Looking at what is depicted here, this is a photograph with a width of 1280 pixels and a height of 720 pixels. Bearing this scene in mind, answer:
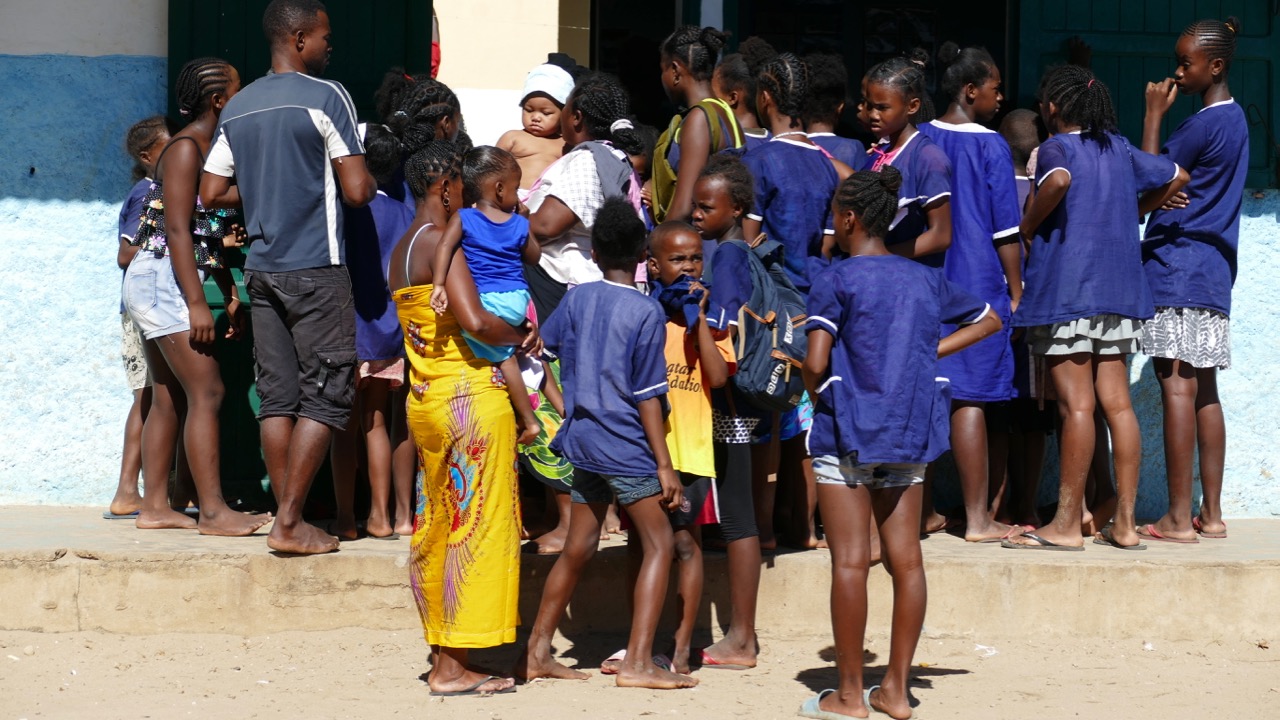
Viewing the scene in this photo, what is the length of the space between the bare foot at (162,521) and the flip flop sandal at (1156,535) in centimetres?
394

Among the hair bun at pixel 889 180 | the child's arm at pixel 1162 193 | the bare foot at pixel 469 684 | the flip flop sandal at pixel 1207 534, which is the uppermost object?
the child's arm at pixel 1162 193

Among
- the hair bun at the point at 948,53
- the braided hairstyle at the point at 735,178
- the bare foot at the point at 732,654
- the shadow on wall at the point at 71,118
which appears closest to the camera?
the braided hairstyle at the point at 735,178

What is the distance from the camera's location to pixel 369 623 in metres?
5.71

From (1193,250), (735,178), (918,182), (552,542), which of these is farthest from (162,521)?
(1193,250)

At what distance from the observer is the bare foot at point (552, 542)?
5.82 metres

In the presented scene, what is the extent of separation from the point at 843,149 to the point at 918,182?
1.53 ft

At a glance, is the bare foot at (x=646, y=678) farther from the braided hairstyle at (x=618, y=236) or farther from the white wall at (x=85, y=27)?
the white wall at (x=85, y=27)

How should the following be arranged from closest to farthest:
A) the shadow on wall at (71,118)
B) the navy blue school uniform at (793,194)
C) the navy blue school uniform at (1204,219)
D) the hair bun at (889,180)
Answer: the hair bun at (889,180) < the navy blue school uniform at (793,194) < the navy blue school uniform at (1204,219) < the shadow on wall at (71,118)

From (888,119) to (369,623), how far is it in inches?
107

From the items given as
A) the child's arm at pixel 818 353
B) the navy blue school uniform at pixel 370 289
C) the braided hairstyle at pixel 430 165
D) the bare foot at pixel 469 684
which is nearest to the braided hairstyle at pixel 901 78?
the child's arm at pixel 818 353

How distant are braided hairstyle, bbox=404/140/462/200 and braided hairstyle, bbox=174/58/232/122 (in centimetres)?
98

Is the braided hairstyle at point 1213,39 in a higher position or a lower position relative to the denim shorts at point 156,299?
higher

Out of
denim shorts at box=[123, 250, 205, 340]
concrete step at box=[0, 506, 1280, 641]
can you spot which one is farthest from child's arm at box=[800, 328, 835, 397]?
denim shorts at box=[123, 250, 205, 340]

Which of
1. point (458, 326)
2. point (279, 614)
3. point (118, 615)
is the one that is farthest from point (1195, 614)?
point (118, 615)
